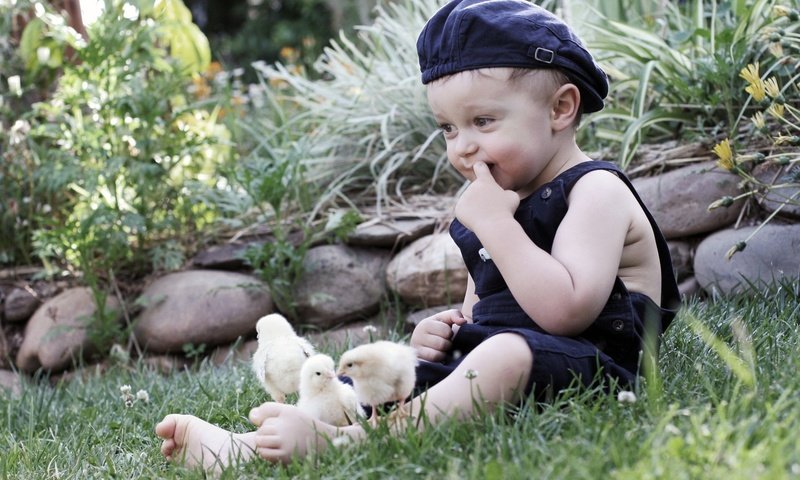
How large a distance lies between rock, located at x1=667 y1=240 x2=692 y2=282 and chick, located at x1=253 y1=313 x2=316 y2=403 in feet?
5.80

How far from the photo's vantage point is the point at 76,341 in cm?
426

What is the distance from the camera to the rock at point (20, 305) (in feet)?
14.9

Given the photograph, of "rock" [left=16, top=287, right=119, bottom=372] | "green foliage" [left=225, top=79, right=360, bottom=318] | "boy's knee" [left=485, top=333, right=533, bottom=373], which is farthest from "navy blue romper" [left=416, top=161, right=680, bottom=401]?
"rock" [left=16, top=287, right=119, bottom=372]

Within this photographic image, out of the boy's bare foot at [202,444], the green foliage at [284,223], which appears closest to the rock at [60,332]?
the green foliage at [284,223]

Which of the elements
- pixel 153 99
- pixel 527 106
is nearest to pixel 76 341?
pixel 153 99

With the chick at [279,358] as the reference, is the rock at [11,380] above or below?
below

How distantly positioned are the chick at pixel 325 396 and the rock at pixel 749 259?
1.66m

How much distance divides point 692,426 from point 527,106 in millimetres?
892

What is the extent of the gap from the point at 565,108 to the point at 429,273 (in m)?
1.72

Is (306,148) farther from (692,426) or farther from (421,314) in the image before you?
(692,426)

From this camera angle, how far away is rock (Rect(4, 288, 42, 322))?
454 cm

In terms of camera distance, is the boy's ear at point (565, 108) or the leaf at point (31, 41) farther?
the leaf at point (31, 41)

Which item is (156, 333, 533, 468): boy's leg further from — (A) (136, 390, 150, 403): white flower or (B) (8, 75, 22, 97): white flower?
(B) (8, 75, 22, 97): white flower

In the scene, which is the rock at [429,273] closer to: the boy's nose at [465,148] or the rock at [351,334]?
the rock at [351,334]
